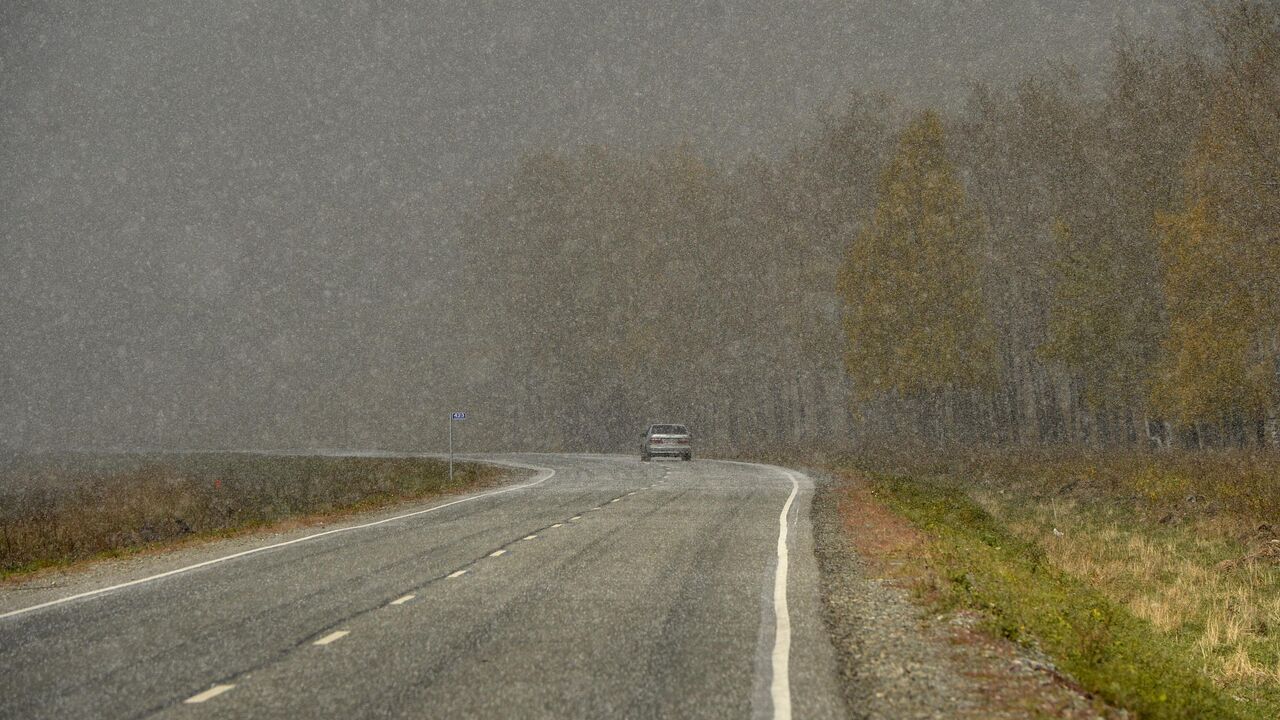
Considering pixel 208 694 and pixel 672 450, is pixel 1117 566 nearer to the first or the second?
pixel 208 694

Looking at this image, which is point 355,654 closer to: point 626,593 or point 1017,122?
point 626,593

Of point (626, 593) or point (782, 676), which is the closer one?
point (782, 676)

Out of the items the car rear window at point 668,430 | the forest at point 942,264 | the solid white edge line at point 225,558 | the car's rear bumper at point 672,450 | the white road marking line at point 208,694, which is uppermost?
the forest at point 942,264

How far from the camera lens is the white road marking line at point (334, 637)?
801cm

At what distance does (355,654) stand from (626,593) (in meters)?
3.26

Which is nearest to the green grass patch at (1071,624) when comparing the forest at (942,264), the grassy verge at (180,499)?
the grassy verge at (180,499)

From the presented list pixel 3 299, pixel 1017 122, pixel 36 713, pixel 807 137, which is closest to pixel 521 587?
pixel 36 713

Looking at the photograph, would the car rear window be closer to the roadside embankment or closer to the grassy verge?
the grassy verge

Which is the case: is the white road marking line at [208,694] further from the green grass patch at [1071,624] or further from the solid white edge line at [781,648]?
the green grass patch at [1071,624]

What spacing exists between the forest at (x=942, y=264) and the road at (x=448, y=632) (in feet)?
63.3

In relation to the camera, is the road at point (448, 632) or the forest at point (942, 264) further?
the forest at point (942, 264)

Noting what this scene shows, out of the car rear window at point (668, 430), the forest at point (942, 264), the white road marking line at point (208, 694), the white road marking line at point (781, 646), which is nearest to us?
the white road marking line at point (781, 646)

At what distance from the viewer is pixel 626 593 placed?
10086mm

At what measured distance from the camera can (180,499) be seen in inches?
1097
